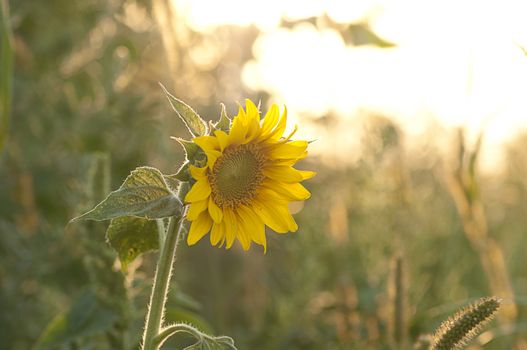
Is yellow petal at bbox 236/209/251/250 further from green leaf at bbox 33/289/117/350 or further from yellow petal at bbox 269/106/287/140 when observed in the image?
green leaf at bbox 33/289/117/350

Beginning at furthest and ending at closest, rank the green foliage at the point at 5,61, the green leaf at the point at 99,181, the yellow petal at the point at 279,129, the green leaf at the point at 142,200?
the green foliage at the point at 5,61 → the green leaf at the point at 99,181 → the yellow petal at the point at 279,129 → the green leaf at the point at 142,200

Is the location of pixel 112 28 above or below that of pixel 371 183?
above

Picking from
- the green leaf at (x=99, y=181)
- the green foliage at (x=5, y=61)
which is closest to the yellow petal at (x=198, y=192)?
the green leaf at (x=99, y=181)

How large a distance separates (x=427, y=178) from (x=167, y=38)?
205 cm

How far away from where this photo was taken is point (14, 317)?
208 centimetres

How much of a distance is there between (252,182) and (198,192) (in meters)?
0.19

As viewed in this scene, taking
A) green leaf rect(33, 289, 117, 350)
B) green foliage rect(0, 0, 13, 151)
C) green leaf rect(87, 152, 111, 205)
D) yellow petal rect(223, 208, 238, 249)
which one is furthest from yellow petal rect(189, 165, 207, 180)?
green foliage rect(0, 0, 13, 151)

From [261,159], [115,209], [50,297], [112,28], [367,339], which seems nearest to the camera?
[115,209]

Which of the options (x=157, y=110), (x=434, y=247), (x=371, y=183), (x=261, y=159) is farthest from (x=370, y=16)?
(x=434, y=247)

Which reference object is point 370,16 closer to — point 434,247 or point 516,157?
point 434,247

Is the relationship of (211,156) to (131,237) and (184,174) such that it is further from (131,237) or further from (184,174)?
(131,237)

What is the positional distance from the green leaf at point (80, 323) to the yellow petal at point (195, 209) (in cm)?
45

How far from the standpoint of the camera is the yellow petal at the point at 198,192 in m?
0.98

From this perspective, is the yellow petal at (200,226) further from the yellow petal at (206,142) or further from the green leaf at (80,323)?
the green leaf at (80,323)
